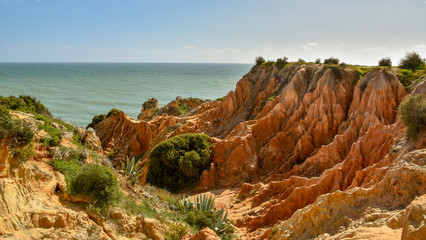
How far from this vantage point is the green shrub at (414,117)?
12570mm

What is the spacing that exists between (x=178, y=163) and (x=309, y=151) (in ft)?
35.3

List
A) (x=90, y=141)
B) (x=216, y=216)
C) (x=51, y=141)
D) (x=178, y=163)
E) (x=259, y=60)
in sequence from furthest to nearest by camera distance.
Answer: (x=259, y=60)
(x=178, y=163)
(x=90, y=141)
(x=216, y=216)
(x=51, y=141)

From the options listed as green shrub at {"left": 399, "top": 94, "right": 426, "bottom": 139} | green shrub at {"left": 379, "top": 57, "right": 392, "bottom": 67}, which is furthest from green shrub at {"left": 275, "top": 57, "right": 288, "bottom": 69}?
green shrub at {"left": 399, "top": 94, "right": 426, "bottom": 139}

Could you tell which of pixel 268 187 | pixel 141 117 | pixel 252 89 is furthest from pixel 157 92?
pixel 268 187

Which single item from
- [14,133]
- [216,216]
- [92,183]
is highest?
[14,133]

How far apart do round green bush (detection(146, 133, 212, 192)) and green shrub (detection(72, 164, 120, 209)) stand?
12339mm

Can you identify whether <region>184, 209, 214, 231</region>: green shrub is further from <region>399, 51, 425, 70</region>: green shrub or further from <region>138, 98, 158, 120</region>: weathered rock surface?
<region>138, 98, 158, 120</region>: weathered rock surface

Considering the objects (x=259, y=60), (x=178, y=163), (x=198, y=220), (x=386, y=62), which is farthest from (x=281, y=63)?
(x=198, y=220)

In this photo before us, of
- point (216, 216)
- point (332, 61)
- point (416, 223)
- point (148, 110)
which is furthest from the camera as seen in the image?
point (148, 110)

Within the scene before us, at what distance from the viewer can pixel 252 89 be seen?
35219mm

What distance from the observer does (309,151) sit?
22.5m

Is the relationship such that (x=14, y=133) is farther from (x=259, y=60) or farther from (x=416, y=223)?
(x=259, y=60)

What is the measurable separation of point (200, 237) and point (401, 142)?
32.9 feet

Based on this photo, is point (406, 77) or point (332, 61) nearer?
point (406, 77)
